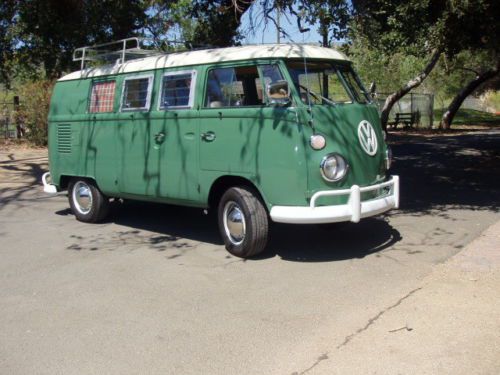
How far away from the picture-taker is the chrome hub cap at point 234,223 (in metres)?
6.89

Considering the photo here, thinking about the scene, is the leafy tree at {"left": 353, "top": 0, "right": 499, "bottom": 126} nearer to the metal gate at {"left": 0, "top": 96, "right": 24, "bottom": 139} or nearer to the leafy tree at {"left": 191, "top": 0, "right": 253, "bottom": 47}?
the leafy tree at {"left": 191, "top": 0, "right": 253, "bottom": 47}

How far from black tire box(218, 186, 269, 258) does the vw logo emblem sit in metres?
1.35

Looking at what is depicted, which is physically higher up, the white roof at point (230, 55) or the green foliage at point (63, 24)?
the green foliage at point (63, 24)

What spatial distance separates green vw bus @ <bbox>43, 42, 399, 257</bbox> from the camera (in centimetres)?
640

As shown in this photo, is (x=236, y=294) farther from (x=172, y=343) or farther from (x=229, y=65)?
(x=229, y=65)

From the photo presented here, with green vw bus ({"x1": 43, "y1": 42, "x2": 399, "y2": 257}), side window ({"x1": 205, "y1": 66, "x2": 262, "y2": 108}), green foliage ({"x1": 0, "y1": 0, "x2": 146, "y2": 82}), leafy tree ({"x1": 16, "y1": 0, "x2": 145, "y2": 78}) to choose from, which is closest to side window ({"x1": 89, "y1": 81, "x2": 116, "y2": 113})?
green vw bus ({"x1": 43, "y1": 42, "x2": 399, "y2": 257})

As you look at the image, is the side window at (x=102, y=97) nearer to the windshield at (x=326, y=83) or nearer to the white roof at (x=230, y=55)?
the white roof at (x=230, y=55)

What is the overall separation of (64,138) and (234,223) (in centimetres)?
371

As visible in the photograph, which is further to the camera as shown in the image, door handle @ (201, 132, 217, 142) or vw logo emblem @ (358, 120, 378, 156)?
door handle @ (201, 132, 217, 142)

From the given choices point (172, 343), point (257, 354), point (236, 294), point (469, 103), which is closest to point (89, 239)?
point (236, 294)

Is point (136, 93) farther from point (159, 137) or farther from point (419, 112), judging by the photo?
point (419, 112)

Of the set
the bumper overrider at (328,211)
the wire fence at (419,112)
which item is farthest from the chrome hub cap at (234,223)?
the wire fence at (419,112)

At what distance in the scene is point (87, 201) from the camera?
9.19m

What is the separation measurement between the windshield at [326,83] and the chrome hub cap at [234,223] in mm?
1475
